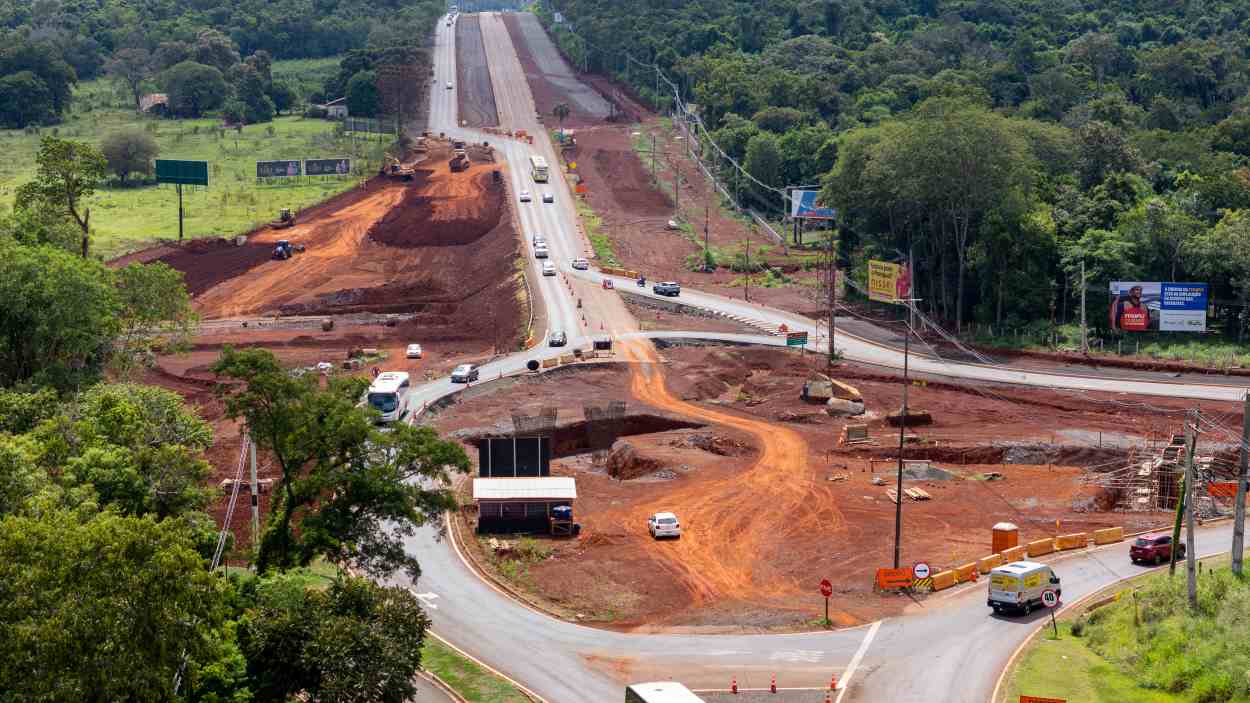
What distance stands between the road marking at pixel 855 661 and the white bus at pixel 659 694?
8.66 metres

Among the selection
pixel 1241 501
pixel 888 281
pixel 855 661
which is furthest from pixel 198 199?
pixel 1241 501

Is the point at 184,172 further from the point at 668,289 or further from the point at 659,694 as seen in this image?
the point at 659,694

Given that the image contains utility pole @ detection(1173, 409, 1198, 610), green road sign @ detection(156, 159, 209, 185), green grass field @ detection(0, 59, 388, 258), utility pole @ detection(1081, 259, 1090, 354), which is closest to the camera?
utility pole @ detection(1173, 409, 1198, 610)

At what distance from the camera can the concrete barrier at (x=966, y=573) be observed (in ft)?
206

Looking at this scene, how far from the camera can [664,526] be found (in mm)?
71562

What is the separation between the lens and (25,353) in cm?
7412

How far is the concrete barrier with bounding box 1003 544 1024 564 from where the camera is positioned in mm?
64812

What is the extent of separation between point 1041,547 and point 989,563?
12.4ft

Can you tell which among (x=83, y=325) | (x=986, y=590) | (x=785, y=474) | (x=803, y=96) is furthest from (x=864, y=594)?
(x=803, y=96)

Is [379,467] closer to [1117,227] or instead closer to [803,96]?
[1117,227]

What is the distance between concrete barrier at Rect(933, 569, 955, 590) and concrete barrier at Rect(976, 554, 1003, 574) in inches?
84.3

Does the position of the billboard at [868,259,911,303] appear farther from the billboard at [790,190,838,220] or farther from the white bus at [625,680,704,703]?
the white bus at [625,680,704,703]

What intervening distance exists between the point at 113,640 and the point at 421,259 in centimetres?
11079

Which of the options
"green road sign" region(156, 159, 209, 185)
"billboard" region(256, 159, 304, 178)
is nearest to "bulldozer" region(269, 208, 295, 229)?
"green road sign" region(156, 159, 209, 185)
